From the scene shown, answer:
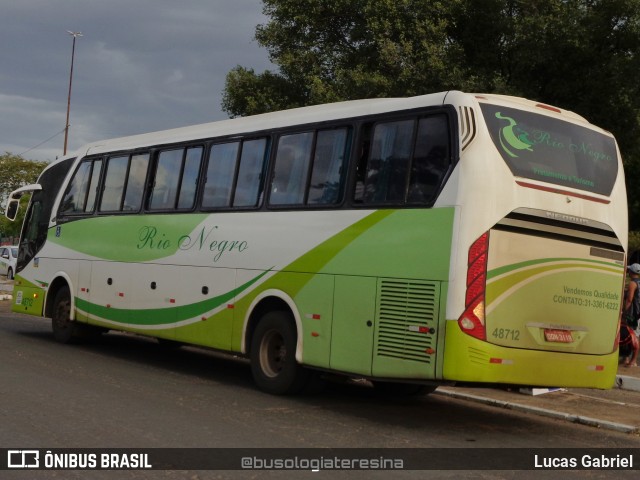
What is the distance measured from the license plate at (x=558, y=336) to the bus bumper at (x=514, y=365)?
14 cm

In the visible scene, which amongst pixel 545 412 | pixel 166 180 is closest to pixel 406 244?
pixel 545 412

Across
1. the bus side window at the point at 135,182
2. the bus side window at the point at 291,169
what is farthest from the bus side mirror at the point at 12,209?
the bus side window at the point at 291,169

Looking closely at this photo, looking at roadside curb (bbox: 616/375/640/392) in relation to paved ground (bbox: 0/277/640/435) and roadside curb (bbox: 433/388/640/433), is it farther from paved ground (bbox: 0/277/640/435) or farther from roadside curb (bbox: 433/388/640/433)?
roadside curb (bbox: 433/388/640/433)

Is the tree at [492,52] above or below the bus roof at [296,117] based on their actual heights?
above

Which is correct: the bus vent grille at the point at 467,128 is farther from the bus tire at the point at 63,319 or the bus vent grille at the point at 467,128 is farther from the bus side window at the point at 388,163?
the bus tire at the point at 63,319

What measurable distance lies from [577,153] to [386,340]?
114 inches

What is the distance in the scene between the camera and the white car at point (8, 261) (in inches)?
1625

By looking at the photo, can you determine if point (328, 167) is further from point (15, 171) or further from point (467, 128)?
point (15, 171)

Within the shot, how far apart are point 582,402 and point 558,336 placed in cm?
275

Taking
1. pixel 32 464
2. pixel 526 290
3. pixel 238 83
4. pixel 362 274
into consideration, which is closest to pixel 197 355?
pixel 362 274

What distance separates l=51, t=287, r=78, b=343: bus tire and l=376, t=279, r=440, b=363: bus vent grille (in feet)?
26.5

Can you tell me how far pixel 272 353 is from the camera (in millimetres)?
11312

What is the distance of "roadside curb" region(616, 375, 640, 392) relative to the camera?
12.8m

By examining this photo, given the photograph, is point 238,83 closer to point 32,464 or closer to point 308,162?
point 308,162
